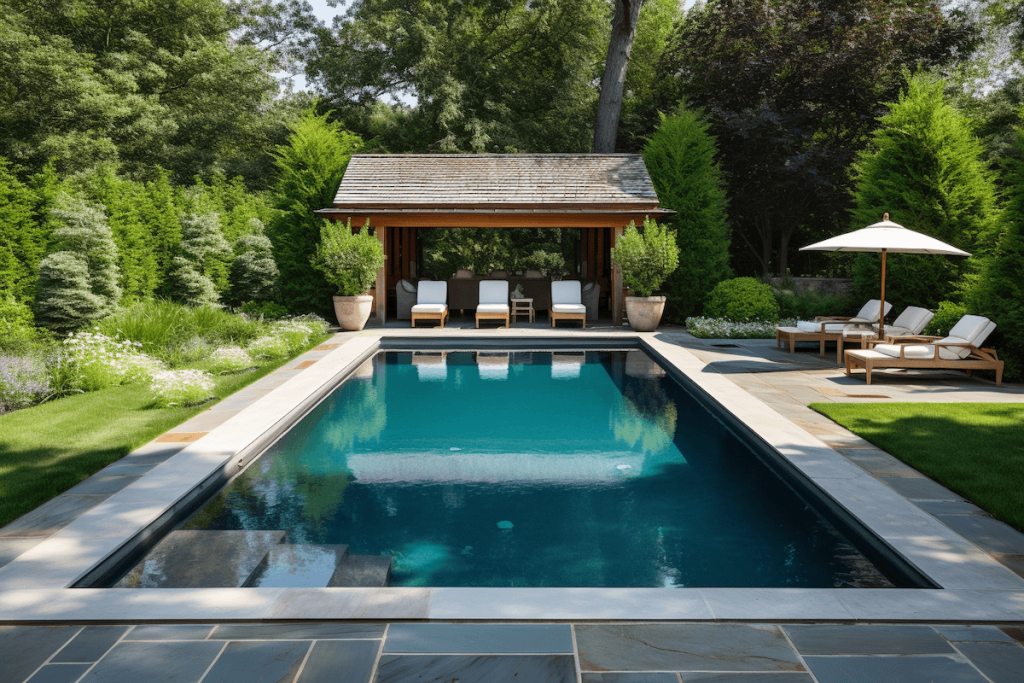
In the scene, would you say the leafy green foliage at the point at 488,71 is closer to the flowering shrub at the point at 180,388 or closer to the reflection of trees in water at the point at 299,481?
the flowering shrub at the point at 180,388

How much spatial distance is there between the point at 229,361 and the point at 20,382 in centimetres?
248

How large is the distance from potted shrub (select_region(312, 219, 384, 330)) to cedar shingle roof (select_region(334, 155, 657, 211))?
101 cm

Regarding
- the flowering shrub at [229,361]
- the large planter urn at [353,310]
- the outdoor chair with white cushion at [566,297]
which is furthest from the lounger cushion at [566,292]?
the flowering shrub at [229,361]

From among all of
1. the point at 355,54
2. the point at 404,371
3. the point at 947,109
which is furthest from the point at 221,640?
the point at 355,54

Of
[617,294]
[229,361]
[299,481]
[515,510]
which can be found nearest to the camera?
[515,510]

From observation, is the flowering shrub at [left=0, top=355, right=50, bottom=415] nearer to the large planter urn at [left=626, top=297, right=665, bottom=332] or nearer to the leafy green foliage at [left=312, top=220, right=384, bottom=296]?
the leafy green foliage at [left=312, top=220, right=384, bottom=296]

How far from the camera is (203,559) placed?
393cm

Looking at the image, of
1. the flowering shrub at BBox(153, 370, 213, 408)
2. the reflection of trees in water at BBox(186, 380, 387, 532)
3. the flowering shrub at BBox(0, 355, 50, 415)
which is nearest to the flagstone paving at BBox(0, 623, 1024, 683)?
the reflection of trees in water at BBox(186, 380, 387, 532)

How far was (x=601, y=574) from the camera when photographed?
13.1 feet

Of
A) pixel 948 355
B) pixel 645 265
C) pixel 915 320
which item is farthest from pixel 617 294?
pixel 948 355

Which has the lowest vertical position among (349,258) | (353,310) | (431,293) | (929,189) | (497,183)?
(353,310)

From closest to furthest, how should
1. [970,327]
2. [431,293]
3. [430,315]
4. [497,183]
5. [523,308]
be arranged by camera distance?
1. [970,327]
2. [430,315]
3. [431,293]
4. [497,183]
5. [523,308]

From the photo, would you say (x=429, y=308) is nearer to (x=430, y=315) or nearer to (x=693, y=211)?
(x=430, y=315)

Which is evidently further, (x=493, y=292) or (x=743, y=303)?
(x=493, y=292)
